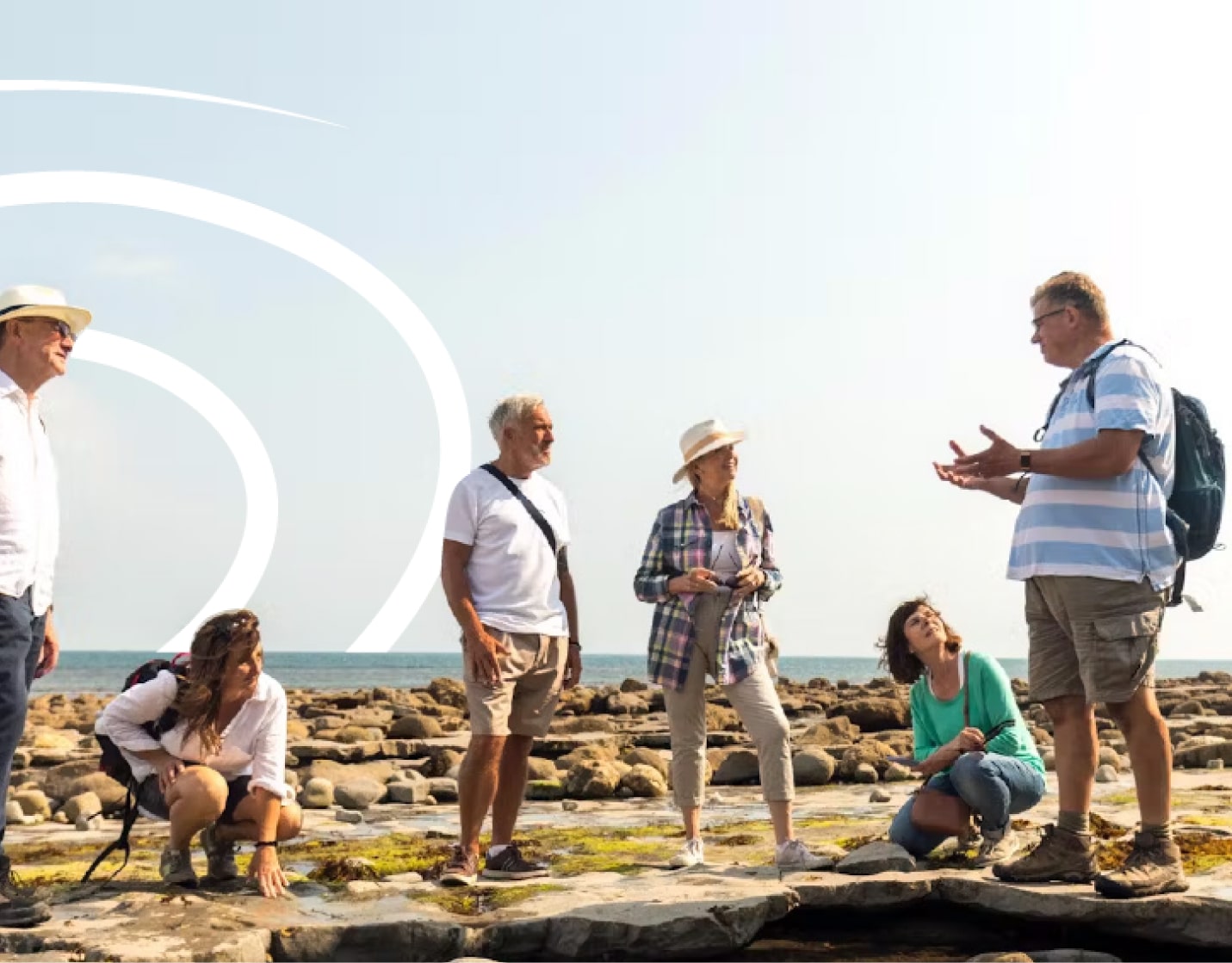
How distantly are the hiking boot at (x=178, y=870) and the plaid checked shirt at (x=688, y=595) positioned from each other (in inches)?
83.2

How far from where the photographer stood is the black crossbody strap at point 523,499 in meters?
6.15

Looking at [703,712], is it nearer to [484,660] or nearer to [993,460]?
[484,660]

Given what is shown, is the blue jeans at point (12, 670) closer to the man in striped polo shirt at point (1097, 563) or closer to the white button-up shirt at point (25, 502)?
the white button-up shirt at point (25, 502)

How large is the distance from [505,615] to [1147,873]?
276 centimetres

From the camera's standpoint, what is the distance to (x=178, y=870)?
5688 millimetres

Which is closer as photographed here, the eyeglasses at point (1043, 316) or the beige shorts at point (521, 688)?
the eyeglasses at point (1043, 316)

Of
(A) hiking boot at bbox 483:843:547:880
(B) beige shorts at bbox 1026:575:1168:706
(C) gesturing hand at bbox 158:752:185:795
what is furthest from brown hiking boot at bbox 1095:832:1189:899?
(C) gesturing hand at bbox 158:752:185:795

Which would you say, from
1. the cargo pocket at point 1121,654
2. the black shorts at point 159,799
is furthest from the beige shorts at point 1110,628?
the black shorts at point 159,799

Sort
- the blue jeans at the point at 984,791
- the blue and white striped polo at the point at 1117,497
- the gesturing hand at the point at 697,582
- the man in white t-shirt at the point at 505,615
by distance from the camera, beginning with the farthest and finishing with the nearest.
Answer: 1. the gesturing hand at the point at 697,582
2. the man in white t-shirt at the point at 505,615
3. the blue jeans at the point at 984,791
4. the blue and white striped polo at the point at 1117,497

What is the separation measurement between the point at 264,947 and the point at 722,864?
85.5 inches

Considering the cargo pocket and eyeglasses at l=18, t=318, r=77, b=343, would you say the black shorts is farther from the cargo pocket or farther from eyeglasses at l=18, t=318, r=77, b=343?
the cargo pocket

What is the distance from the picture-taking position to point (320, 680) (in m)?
61.4

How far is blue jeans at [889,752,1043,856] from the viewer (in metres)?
5.79

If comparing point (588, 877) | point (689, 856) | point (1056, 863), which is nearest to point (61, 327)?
point (588, 877)
